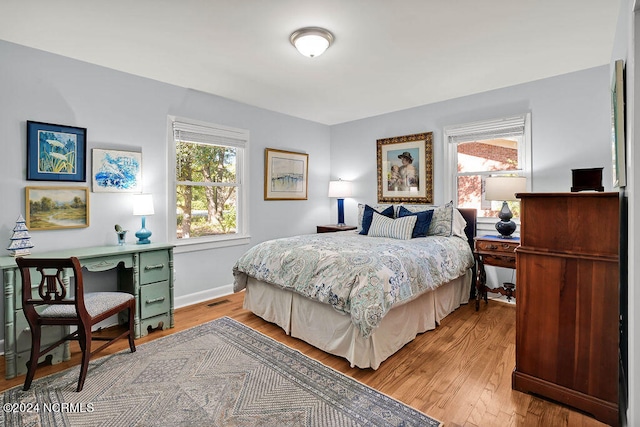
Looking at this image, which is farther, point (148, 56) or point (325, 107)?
point (325, 107)

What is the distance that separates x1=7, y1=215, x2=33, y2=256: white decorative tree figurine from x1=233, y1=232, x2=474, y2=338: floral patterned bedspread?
1671 mm

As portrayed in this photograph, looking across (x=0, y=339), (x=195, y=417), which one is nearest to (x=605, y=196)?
(x=195, y=417)

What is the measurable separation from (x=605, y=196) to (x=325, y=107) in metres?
3.30

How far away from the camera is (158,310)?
117 inches

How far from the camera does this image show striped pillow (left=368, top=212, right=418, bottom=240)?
3510 mm

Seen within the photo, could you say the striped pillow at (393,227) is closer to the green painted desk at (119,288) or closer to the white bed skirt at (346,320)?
the white bed skirt at (346,320)

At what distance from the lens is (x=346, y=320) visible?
2365 mm

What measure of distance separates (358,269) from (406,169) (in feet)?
8.46

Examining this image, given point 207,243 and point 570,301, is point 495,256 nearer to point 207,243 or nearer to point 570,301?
point 570,301

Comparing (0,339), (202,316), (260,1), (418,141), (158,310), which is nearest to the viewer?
(260,1)

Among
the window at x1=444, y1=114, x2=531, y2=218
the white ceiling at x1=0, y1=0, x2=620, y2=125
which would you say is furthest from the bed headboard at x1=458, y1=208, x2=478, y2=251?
the white ceiling at x1=0, y1=0, x2=620, y2=125

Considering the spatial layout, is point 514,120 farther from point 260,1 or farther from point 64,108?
point 64,108

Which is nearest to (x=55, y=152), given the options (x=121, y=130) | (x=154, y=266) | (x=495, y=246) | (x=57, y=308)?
(x=121, y=130)

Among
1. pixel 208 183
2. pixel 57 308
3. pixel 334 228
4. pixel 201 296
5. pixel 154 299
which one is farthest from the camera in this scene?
pixel 334 228
